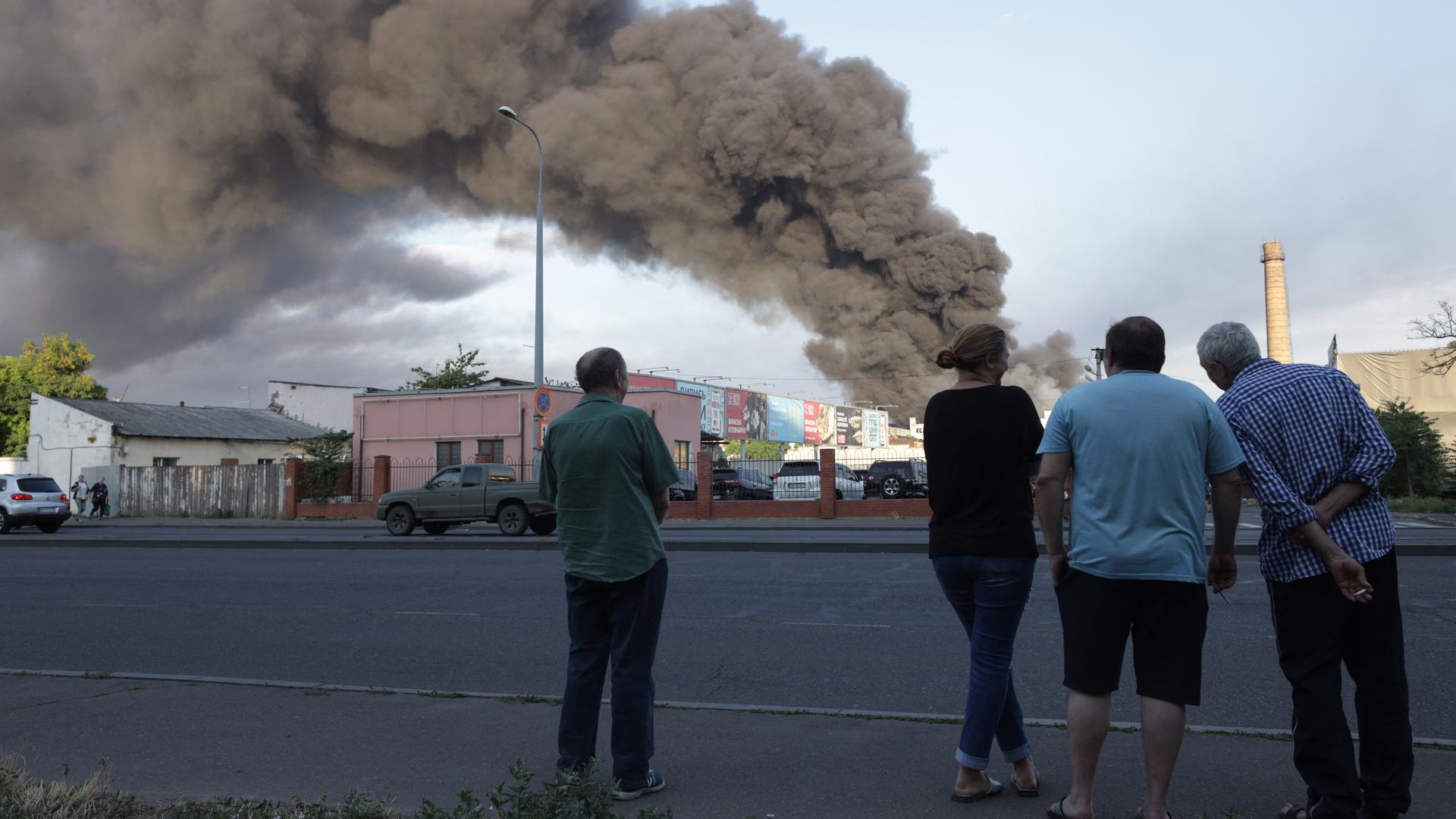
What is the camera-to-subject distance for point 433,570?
1249 cm

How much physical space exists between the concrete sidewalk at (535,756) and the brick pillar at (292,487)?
30.4 meters

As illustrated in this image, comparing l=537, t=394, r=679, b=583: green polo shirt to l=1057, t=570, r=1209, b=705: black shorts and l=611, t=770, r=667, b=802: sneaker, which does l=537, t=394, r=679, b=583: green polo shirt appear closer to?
l=611, t=770, r=667, b=802: sneaker

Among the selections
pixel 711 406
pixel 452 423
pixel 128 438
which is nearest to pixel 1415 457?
pixel 452 423

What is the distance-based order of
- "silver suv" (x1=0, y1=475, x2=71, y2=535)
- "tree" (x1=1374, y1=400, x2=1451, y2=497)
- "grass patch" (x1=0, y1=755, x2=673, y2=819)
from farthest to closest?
"tree" (x1=1374, y1=400, x2=1451, y2=497) → "silver suv" (x1=0, y1=475, x2=71, y2=535) → "grass patch" (x1=0, y1=755, x2=673, y2=819)

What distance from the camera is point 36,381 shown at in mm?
55625

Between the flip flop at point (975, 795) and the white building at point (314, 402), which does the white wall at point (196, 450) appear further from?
the flip flop at point (975, 795)

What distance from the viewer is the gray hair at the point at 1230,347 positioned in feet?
11.9

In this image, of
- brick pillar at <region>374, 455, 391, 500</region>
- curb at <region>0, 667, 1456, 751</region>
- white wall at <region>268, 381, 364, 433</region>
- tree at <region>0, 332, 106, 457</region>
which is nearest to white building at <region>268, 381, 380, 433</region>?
white wall at <region>268, 381, 364, 433</region>

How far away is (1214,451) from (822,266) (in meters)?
39.4

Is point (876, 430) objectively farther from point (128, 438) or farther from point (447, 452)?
point (128, 438)

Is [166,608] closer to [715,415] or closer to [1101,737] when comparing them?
[1101,737]

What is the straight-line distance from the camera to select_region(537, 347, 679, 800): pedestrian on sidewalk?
12.5ft

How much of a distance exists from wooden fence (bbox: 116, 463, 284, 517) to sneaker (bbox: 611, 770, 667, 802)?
33697 millimetres

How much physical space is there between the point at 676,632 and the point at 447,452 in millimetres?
30937
